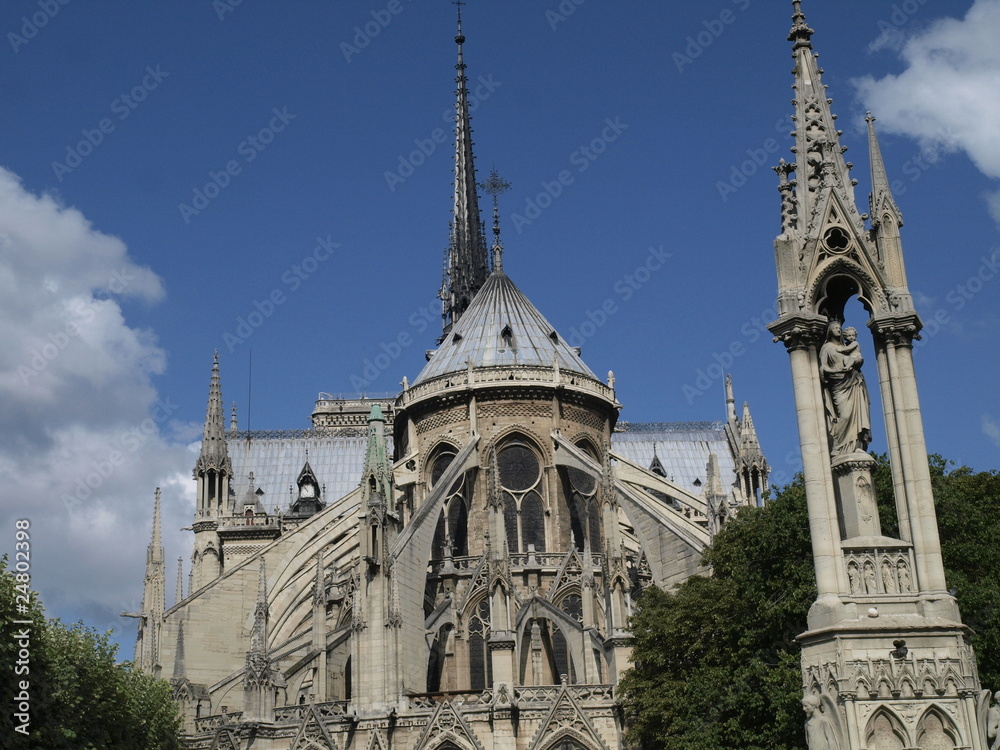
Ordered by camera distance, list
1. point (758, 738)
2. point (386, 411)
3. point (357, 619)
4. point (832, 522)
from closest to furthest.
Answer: point (832, 522), point (758, 738), point (357, 619), point (386, 411)

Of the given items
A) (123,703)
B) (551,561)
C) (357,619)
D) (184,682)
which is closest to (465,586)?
(551,561)

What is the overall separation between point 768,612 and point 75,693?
16223mm

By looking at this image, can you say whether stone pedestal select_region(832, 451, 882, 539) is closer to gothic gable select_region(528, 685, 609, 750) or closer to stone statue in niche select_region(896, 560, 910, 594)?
stone statue in niche select_region(896, 560, 910, 594)

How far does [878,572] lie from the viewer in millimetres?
13773

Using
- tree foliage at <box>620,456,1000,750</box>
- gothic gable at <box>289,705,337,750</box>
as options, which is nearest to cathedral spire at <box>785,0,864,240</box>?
tree foliage at <box>620,456,1000,750</box>

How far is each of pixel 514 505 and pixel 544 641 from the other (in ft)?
28.6

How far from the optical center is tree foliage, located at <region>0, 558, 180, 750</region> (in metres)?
26.2

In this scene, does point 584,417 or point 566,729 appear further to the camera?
point 584,417

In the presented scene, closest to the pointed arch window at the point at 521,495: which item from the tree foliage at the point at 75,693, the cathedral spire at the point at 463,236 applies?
the tree foliage at the point at 75,693

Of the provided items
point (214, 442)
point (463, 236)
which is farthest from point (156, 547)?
point (463, 236)

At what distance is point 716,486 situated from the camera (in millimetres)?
51406

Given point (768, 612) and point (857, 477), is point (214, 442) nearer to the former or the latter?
point (768, 612)

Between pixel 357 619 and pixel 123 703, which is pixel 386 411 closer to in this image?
pixel 357 619

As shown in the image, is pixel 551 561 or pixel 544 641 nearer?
pixel 544 641
